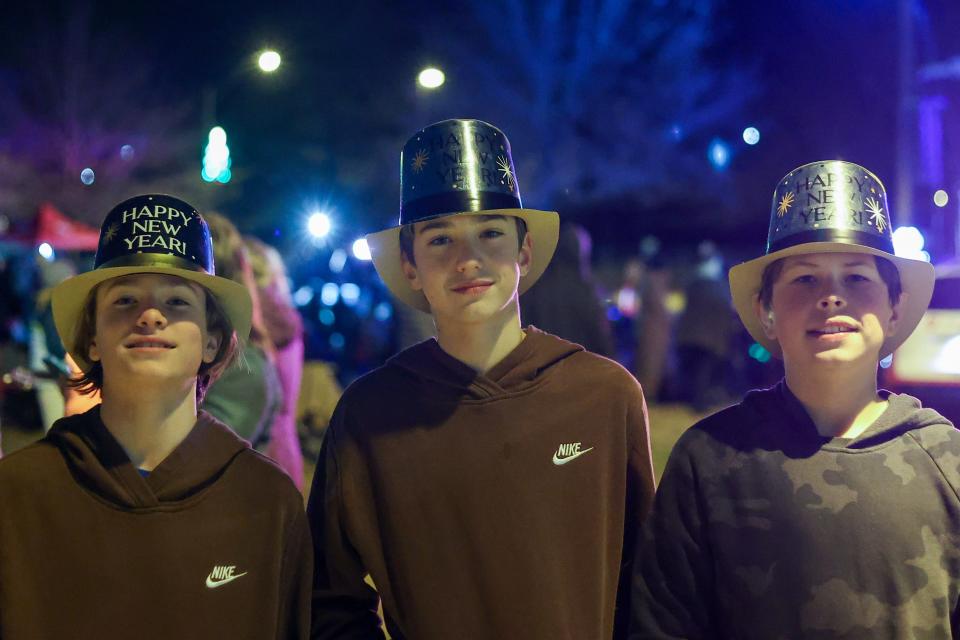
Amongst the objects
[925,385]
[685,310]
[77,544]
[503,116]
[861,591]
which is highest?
[503,116]

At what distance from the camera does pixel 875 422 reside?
2467mm

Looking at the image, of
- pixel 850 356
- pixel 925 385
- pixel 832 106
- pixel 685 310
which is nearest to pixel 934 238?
pixel 685 310

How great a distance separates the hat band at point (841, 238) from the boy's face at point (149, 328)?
158 cm

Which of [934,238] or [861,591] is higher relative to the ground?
[934,238]

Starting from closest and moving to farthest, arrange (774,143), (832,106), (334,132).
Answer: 1. (832,106)
2. (334,132)
3. (774,143)

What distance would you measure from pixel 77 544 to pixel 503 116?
1955cm

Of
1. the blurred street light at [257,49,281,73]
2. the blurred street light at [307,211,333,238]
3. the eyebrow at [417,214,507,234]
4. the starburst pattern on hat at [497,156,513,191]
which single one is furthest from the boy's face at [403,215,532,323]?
the blurred street light at [307,211,333,238]

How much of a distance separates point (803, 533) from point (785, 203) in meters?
0.87

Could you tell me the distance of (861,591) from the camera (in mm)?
2297

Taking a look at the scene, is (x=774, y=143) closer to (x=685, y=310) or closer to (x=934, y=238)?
(x=934, y=238)

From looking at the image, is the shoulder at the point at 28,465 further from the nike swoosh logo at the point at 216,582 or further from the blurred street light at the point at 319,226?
the blurred street light at the point at 319,226

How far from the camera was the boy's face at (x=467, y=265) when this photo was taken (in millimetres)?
2678

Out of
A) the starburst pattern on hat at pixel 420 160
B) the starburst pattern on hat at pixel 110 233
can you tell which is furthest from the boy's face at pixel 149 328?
the starburst pattern on hat at pixel 420 160

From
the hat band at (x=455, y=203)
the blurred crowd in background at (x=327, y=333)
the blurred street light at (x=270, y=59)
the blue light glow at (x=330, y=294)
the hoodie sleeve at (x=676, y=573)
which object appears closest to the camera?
the hoodie sleeve at (x=676, y=573)
